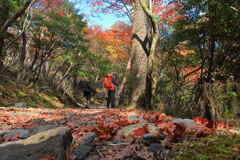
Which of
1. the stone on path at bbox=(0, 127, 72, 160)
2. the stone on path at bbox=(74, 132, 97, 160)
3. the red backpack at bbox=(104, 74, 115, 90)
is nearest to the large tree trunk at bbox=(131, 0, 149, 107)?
the red backpack at bbox=(104, 74, 115, 90)

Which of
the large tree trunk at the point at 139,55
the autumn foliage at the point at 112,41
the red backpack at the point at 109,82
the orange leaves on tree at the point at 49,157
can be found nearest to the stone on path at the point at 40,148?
the orange leaves on tree at the point at 49,157

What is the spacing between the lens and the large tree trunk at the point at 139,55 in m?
7.05

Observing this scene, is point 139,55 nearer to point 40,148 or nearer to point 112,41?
point 40,148

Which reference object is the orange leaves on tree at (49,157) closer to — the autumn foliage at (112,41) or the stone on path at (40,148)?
the stone on path at (40,148)

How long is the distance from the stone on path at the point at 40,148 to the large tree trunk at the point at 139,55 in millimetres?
5383

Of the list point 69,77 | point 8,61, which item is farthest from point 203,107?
point 69,77

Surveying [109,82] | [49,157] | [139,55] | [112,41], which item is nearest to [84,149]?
[49,157]

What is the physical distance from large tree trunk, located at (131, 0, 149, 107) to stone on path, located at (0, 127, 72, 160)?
5383 mm

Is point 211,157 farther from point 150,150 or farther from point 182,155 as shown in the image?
point 150,150

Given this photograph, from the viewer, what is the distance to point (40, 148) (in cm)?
152

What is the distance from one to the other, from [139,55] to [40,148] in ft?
20.1

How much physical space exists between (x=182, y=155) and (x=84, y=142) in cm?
99

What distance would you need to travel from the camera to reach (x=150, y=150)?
157cm

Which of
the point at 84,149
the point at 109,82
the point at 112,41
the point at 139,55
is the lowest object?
the point at 84,149
